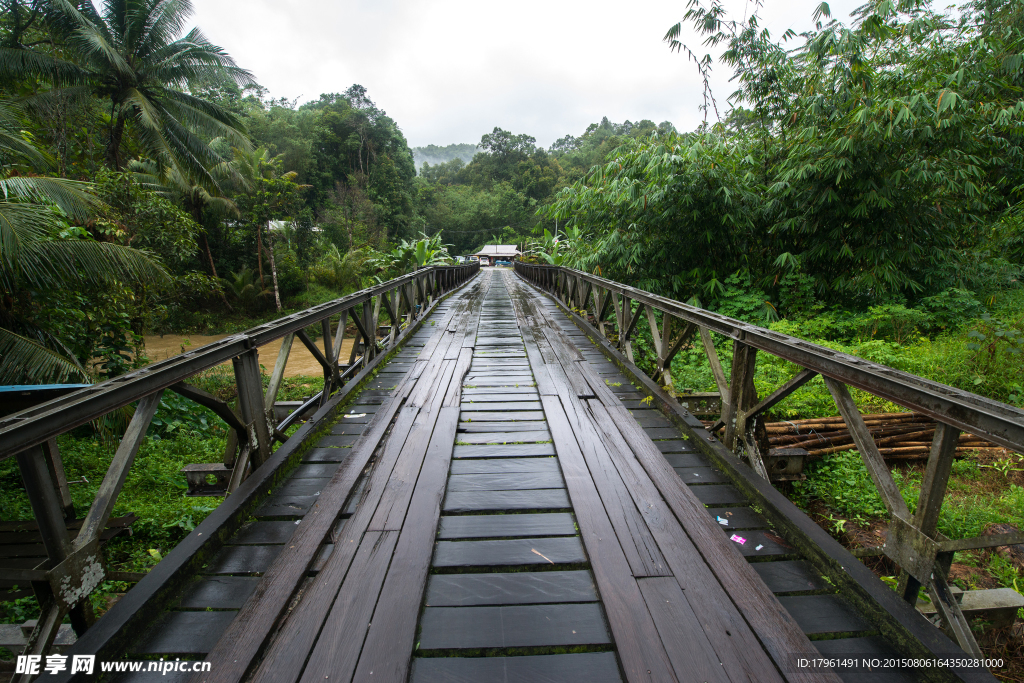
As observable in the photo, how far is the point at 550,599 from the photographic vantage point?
1694 mm

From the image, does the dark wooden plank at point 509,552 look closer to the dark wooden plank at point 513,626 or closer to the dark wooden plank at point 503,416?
the dark wooden plank at point 513,626

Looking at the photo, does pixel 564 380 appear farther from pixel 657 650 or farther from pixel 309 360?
pixel 309 360

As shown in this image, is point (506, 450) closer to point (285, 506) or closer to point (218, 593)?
point (285, 506)

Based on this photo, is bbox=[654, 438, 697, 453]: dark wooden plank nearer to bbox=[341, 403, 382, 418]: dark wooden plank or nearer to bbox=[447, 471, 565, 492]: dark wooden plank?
bbox=[447, 471, 565, 492]: dark wooden plank

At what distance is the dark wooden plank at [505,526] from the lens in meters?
2.07

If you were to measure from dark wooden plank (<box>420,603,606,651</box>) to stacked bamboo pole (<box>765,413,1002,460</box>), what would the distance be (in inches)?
116

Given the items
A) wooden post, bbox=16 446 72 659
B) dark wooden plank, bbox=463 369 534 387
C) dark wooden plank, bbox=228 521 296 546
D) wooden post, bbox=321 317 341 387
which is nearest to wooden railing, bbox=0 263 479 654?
wooden post, bbox=16 446 72 659

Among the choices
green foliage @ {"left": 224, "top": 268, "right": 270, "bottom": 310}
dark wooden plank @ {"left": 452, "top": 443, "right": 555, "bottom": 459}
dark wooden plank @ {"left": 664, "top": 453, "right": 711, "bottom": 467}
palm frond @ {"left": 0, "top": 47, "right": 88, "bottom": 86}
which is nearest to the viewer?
dark wooden plank @ {"left": 664, "top": 453, "right": 711, "bottom": 467}

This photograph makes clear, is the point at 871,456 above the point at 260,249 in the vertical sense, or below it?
below

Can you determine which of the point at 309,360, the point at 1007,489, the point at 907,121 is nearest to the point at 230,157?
the point at 309,360

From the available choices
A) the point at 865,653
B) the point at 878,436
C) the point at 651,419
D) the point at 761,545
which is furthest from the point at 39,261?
the point at 878,436

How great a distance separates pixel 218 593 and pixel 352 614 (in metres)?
0.59

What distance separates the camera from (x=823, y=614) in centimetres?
164

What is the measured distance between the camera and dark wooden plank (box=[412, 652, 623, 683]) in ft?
4.57
